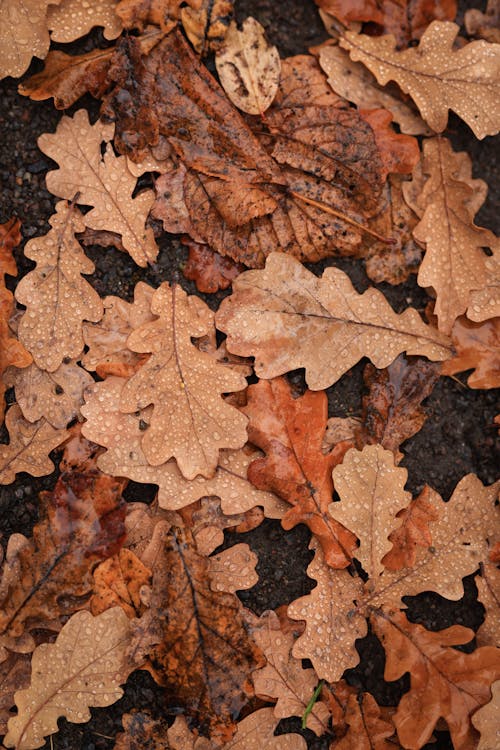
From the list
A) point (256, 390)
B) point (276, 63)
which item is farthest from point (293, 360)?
point (276, 63)

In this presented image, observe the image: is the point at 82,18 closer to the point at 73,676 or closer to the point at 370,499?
the point at 370,499

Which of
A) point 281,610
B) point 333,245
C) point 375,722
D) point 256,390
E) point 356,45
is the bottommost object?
point 375,722

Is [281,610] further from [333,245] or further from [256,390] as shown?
[333,245]

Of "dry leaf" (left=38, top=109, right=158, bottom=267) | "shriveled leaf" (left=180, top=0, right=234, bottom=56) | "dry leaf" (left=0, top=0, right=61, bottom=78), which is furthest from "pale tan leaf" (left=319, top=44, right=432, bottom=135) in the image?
"dry leaf" (left=0, top=0, right=61, bottom=78)

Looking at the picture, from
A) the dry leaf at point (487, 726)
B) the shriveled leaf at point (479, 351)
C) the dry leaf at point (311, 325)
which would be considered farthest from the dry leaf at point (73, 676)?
the shriveled leaf at point (479, 351)

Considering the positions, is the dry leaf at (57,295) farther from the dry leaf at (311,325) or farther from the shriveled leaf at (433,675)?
the shriveled leaf at (433,675)

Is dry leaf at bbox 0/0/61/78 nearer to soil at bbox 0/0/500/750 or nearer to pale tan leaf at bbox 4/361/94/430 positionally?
soil at bbox 0/0/500/750
